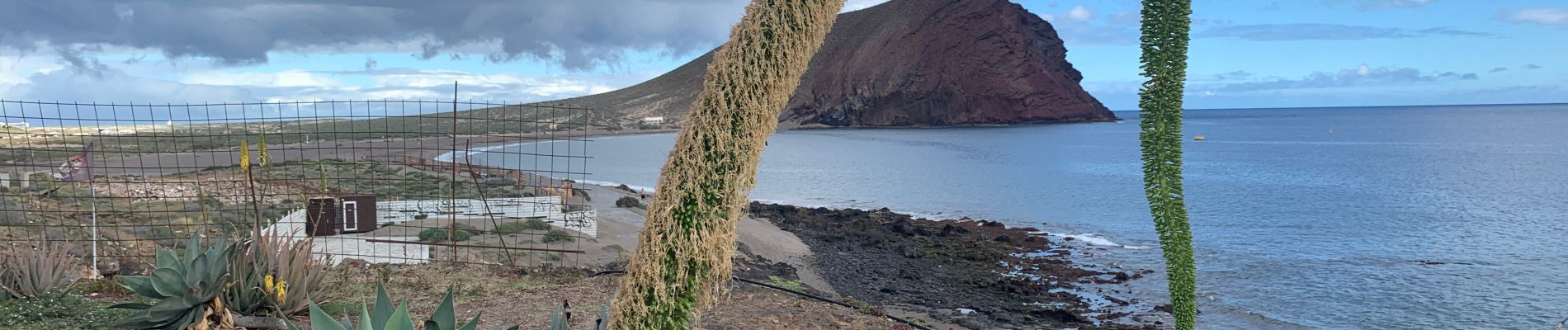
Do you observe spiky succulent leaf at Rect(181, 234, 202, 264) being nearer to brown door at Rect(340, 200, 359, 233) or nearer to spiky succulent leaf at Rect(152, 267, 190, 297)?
spiky succulent leaf at Rect(152, 267, 190, 297)

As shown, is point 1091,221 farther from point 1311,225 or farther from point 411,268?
point 411,268

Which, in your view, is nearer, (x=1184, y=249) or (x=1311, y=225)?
(x=1184, y=249)

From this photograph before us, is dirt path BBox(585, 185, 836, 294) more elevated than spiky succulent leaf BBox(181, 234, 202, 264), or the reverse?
spiky succulent leaf BBox(181, 234, 202, 264)

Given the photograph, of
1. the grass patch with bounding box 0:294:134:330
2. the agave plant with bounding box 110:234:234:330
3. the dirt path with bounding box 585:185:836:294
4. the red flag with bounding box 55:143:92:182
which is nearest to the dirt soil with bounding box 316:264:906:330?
the agave plant with bounding box 110:234:234:330

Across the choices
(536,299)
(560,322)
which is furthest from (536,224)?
(560,322)

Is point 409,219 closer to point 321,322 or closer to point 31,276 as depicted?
point 31,276

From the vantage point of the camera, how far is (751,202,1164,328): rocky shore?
12.7 metres

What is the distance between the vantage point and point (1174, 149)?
4.15 metres

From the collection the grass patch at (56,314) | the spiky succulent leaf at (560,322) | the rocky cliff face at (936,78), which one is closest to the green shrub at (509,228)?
the grass patch at (56,314)

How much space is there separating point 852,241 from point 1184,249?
16.1 metres

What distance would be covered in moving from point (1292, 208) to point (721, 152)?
103ft

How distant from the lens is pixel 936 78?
325 feet

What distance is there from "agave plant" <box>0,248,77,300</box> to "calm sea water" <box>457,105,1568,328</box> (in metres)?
12.6

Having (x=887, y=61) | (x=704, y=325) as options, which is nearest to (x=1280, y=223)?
(x=704, y=325)
